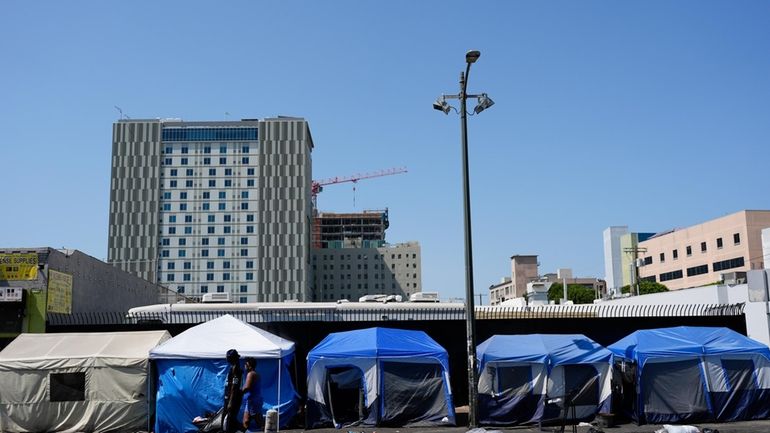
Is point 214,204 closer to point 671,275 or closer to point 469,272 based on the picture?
point 671,275

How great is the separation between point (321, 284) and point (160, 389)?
173366mm

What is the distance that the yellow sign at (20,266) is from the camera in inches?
800

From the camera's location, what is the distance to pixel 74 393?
17016 mm

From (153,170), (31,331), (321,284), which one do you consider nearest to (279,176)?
(153,170)

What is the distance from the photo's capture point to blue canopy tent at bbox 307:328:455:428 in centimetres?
1714

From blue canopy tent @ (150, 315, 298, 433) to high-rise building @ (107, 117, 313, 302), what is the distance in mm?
134648

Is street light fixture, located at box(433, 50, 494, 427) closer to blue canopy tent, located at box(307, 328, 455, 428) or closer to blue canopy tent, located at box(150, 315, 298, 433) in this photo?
blue canopy tent, located at box(307, 328, 455, 428)

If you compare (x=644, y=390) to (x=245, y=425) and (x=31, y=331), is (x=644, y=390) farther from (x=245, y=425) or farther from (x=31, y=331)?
(x=31, y=331)

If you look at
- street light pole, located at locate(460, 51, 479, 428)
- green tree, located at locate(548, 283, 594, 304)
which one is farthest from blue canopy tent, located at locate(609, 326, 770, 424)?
green tree, located at locate(548, 283, 594, 304)

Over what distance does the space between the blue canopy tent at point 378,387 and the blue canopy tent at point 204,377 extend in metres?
0.71

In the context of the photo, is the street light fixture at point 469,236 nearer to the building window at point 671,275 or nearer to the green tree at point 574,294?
the green tree at point 574,294

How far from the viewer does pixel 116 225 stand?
153000mm

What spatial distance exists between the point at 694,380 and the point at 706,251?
277 feet

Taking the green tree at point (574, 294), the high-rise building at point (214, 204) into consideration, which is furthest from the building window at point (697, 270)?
the high-rise building at point (214, 204)
